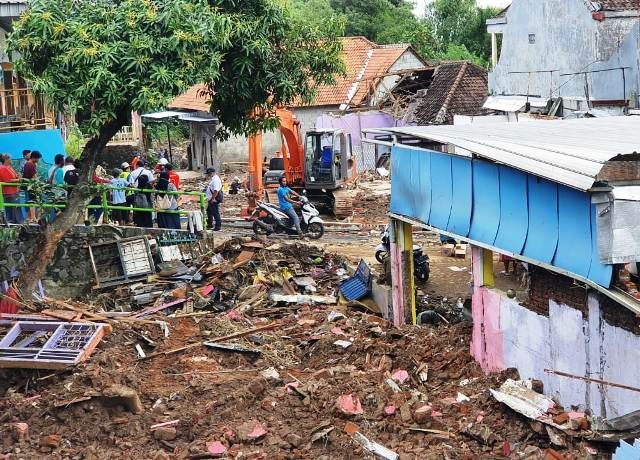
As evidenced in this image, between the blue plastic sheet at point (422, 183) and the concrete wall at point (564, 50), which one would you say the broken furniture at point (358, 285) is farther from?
the concrete wall at point (564, 50)

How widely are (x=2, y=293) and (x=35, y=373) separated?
3148 mm

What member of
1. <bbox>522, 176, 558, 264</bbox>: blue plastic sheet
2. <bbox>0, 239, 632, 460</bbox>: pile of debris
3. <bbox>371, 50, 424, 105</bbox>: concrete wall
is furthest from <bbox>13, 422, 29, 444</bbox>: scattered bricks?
<bbox>371, 50, 424, 105</bbox>: concrete wall

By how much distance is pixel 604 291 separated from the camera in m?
10.3

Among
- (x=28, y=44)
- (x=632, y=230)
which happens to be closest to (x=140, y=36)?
(x=28, y=44)

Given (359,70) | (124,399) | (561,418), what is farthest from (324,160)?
(561,418)

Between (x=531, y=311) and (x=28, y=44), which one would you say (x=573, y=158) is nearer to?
(x=531, y=311)

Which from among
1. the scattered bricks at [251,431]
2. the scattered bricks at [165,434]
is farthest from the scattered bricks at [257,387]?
the scattered bricks at [165,434]

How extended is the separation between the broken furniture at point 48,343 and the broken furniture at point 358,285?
189 inches

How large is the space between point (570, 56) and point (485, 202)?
14808mm

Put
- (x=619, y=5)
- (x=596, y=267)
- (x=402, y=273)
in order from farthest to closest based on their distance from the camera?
1. (x=619, y=5)
2. (x=402, y=273)
3. (x=596, y=267)

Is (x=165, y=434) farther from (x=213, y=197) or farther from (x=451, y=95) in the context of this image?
(x=451, y=95)

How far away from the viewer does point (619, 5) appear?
987 inches

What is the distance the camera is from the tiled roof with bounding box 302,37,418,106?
3953 centimetres

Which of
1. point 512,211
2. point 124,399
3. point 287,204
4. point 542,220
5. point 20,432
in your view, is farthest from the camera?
point 287,204
